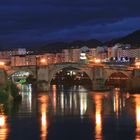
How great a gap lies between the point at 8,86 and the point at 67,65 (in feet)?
50.4

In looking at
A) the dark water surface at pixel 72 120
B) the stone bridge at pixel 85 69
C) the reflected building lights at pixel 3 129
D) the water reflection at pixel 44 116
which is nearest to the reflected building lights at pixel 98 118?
the dark water surface at pixel 72 120

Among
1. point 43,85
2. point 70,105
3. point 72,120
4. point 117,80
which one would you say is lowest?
point 72,120

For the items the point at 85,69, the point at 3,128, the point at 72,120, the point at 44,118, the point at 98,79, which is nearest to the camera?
the point at 3,128

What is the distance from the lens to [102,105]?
117ft

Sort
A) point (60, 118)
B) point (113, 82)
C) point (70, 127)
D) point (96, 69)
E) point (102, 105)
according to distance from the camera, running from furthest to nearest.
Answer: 1. point (113, 82)
2. point (96, 69)
3. point (102, 105)
4. point (60, 118)
5. point (70, 127)

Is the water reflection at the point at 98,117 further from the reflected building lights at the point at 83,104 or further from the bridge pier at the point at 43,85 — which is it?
the bridge pier at the point at 43,85

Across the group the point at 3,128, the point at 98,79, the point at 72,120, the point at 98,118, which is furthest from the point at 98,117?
the point at 98,79

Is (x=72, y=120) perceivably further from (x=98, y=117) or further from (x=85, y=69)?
(x=85, y=69)

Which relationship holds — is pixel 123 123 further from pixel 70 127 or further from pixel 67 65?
pixel 67 65

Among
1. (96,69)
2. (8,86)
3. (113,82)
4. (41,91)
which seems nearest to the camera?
(8,86)

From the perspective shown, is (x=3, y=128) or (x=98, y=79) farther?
(x=98, y=79)

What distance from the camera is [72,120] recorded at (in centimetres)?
2889

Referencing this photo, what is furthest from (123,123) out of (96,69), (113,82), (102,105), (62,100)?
(113,82)

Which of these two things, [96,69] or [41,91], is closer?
[41,91]
